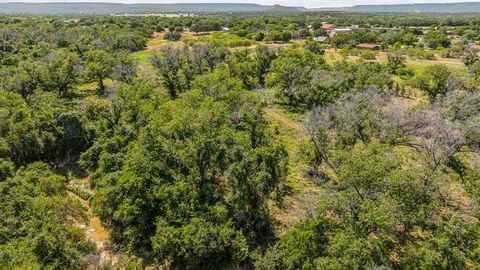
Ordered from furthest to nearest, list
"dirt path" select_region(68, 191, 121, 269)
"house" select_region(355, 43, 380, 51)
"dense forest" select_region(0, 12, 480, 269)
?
1. "house" select_region(355, 43, 380, 51)
2. "dirt path" select_region(68, 191, 121, 269)
3. "dense forest" select_region(0, 12, 480, 269)

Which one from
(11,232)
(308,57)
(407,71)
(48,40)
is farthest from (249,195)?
(48,40)

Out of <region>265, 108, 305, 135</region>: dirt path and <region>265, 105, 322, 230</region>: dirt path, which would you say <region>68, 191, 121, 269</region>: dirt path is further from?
<region>265, 108, 305, 135</region>: dirt path

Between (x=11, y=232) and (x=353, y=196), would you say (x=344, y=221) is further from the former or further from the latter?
(x=11, y=232)

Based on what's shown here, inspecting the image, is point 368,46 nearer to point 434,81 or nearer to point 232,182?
point 434,81

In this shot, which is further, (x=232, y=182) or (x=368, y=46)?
(x=368, y=46)

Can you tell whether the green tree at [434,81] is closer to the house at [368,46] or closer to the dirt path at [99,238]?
the dirt path at [99,238]

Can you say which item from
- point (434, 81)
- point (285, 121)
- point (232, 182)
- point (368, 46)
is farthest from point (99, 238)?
point (368, 46)

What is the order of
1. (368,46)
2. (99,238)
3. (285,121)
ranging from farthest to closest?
(368,46) < (285,121) < (99,238)

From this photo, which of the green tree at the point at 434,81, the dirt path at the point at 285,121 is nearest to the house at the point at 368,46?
the green tree at the point at 434,81

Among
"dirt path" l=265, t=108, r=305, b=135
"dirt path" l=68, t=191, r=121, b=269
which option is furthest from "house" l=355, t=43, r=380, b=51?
"dirt path" l=68, t=191, r=121, b=269

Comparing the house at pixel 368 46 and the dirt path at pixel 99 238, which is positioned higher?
the house at pixel 368 46

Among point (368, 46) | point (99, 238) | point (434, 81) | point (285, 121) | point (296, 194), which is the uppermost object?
point (368, 46)
